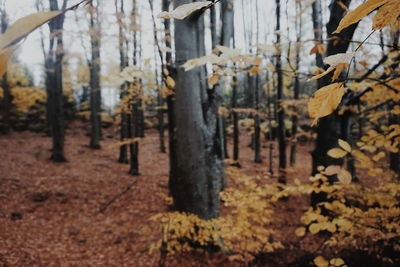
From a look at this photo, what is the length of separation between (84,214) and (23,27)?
6.60 m

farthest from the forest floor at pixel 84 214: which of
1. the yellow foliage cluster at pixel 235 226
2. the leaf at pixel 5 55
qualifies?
the leaf at pixel 5 55

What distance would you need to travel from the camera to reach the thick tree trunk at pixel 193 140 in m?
3.56

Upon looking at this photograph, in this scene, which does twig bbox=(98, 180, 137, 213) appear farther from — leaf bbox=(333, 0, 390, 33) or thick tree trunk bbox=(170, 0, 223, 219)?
leaf bbox=(333, 0, 390, 33)

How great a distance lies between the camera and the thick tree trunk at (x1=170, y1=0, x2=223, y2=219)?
3.56 meters

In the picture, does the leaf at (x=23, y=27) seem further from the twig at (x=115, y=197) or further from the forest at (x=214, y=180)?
the twig at (x=115, y=197)

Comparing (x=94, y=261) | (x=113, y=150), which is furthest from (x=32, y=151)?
(x=94, y=261)

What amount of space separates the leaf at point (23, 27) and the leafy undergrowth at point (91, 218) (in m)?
3.53

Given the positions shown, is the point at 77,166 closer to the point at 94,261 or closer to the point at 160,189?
the point at 160,189

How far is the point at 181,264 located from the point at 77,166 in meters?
7.42

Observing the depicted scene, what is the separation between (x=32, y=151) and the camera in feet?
37.6

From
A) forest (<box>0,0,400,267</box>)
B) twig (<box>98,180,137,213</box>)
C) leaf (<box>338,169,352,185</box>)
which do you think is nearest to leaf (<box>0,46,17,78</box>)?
forest (<box>0,0,400,267</box>)

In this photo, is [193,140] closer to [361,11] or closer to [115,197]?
[361,11]

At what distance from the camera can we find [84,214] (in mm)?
6066

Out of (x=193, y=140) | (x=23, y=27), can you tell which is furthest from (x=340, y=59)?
(x=193, y=140)
